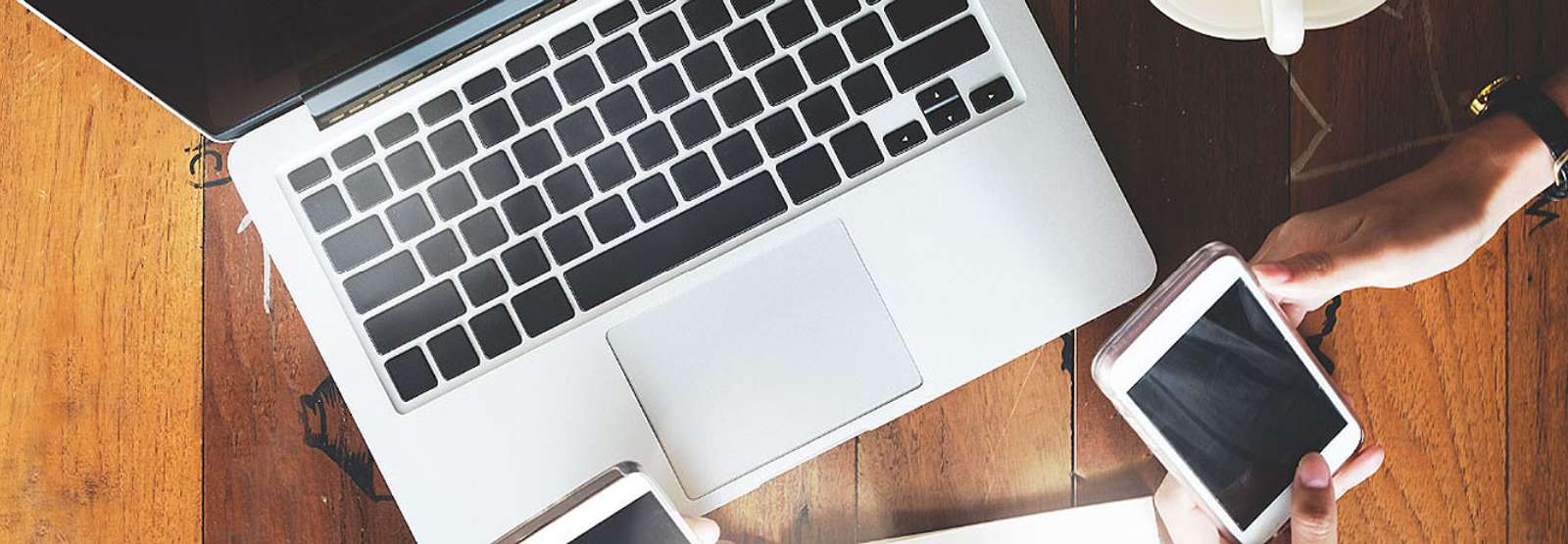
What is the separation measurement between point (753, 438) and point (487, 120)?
0.69 ft

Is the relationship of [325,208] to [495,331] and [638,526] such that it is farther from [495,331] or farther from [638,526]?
[638,526]

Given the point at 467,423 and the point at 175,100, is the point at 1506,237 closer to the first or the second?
the point at 467,423

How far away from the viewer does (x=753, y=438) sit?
1.95 ft

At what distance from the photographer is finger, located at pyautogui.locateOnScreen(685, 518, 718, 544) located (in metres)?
0.59

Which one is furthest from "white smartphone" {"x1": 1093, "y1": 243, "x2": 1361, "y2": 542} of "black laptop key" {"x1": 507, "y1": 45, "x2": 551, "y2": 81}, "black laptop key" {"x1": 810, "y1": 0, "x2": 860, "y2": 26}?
"black laptop key" {"x1": 507, "y1": 45, "x2": 551, "y2": 81}

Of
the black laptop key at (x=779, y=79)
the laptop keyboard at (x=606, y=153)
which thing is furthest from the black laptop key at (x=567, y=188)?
the black laptop key at (x=779, y=79)

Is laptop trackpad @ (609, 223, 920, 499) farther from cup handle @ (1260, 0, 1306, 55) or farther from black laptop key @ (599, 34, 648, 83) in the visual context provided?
cup handle @ (1260, 0, 1306, 55)

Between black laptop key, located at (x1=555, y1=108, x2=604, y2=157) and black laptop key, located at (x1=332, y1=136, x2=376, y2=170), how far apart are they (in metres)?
0.09

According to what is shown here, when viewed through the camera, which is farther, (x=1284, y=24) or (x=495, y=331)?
(x=495, y=331)

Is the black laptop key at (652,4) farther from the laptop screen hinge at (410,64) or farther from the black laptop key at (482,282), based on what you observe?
the black laptop key at (482,282)

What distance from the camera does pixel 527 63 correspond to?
56 cm

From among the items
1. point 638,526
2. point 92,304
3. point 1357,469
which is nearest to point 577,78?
point 638,526

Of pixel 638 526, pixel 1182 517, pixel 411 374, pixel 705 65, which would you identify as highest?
pixel 705 65

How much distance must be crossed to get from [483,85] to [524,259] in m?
0.09
